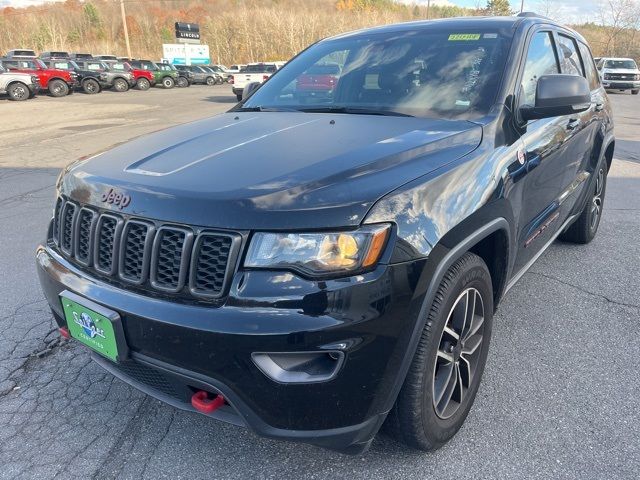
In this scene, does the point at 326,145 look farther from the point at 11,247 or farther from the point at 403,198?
the point at 11,247

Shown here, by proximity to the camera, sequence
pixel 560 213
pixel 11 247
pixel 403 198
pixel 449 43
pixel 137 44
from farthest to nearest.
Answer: pixel 137 44
pixel 11 247
pixel 560 213
pixel 449 43
pixel 403 198

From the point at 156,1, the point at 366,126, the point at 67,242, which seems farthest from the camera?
the point at 156,1

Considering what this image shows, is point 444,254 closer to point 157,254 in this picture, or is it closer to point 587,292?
point 157,254

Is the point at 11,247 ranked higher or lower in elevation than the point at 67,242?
lower

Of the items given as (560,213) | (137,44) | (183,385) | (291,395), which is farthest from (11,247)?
(137,44)

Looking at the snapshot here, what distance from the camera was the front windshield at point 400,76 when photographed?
264cm

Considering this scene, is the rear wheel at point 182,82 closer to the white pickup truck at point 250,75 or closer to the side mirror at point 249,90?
the white pickup truck at point 250,75

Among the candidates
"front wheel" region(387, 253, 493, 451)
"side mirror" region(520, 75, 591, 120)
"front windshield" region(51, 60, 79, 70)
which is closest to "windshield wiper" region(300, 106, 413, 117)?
"side mirror" region(520, 75, 591, 120)

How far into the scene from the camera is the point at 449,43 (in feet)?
9.56

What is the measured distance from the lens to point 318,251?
1.65 meters

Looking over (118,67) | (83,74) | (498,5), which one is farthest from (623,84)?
(498,5)

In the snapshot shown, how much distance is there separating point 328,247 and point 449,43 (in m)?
1.86

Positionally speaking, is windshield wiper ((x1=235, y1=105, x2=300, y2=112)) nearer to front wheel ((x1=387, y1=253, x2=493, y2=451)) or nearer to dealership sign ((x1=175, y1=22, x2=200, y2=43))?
front wheel ((x1=387, y1=253, x2=493, y2=451))

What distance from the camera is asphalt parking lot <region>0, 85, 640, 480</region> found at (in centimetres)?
211
